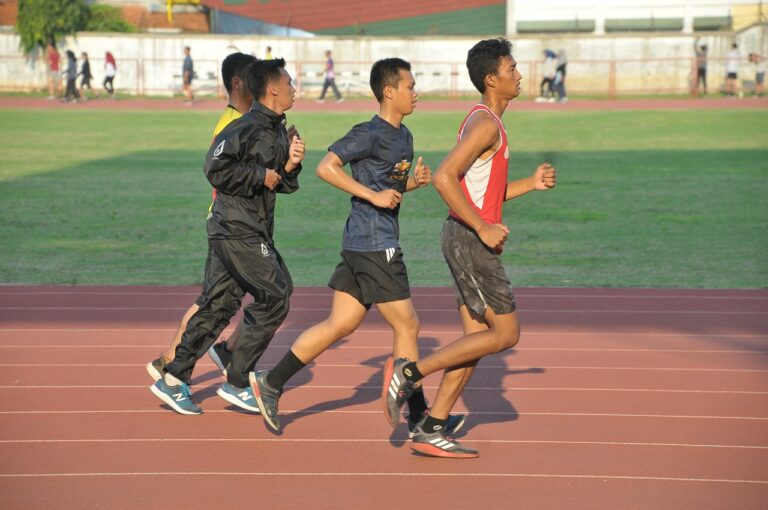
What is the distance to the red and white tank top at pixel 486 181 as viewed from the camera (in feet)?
19.5

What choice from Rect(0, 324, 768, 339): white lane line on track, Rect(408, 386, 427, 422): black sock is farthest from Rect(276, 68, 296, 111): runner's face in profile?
Rect(0, 324, 768, 339): white lane line on track

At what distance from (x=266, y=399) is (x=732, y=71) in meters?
37.3

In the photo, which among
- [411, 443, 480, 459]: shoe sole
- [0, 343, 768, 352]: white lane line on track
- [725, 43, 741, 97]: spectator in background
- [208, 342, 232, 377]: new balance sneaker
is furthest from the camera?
[725, 43, 741, 97]: spectator in background

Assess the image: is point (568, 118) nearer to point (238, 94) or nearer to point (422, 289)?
point (422, 289)

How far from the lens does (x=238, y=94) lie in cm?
720

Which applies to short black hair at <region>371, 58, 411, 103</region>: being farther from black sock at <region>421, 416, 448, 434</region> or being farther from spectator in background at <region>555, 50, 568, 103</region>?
spectator in background at <region>555, 50, 568, 103</region>

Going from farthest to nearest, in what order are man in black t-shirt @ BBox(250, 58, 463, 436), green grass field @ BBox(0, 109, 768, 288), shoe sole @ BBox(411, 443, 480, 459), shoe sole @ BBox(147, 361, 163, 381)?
green grass field @ BBox(0, 109, 768, 288) < shoe sole @ BBox(147, 361, 163, 381) < man in black t-shirt @ BBox(250, 58, 463, 436) < shoe sole @ BBox(411, 443, 480, 459)

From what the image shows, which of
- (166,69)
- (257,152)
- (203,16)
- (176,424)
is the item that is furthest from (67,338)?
(203,16)

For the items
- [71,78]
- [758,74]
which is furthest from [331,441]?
[758,74]

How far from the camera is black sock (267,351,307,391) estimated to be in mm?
6422

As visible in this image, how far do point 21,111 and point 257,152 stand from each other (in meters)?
30.5

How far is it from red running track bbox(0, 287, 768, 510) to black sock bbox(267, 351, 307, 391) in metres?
0.29

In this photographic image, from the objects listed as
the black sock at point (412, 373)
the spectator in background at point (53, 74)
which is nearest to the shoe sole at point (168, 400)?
the black sock at point (412, 373)

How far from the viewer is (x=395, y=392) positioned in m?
6.04
